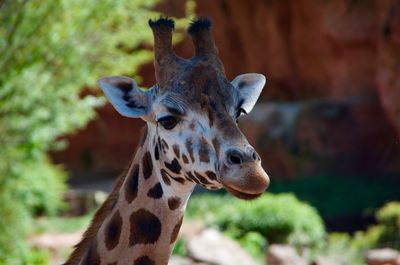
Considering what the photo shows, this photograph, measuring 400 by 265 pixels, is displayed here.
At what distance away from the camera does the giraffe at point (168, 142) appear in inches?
126

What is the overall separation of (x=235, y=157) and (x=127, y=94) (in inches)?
27.4

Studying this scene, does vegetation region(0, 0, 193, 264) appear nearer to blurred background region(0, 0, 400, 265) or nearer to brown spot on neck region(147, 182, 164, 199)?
blurred background region(0, 0, 400, 265)

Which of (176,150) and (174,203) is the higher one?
(176,150)

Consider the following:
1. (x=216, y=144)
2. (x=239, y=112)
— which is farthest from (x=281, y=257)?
(x=216, y=144)

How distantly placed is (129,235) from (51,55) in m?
5.33

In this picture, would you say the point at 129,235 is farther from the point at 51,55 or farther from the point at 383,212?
the point at 383,212

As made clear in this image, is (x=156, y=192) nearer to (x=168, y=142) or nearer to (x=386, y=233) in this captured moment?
(x=168, y=142)

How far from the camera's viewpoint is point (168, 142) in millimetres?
3301

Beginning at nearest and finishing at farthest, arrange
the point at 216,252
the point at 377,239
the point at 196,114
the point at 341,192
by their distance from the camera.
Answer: the point at 196,114 < the point at 216,252 < the point at 377,239 < the point at 341,192

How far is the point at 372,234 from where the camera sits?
12414 mm

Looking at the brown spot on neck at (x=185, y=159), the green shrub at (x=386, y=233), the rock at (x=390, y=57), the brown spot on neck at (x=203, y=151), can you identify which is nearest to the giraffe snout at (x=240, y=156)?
the brown spot on neck at (x=203, y=151)

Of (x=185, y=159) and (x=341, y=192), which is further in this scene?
(x=341, y=192)

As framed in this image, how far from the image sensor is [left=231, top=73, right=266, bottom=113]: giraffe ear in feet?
11.4

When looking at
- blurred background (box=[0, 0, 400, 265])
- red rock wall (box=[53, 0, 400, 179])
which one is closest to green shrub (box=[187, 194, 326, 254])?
blurred background (box=[0, 0, 400, 265])
